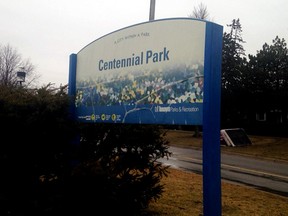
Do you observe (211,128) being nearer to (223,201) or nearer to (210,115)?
(210,115)

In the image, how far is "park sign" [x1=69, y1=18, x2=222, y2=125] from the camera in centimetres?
391

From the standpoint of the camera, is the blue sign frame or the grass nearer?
the blue sign frame

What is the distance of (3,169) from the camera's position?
496cm

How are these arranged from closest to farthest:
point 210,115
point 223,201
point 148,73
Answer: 1. point 210,115
2. point 148,73
3. point 223,201

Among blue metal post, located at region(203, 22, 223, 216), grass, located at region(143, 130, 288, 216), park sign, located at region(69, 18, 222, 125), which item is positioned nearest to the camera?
blue metal post, located at region(203, 22, 223, 216)

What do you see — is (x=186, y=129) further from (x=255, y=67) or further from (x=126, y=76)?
(x=126, y=76)

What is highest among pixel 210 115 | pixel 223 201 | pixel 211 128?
pixel 210 115

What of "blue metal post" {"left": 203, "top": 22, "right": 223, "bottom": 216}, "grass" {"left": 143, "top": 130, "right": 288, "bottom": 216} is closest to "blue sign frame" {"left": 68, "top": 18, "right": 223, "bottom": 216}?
"blue metal post" {"left": 203, "top": 22, "right": 223, "bottom": 216}

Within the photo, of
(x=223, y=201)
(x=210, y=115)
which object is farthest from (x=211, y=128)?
(x=223, y=201)

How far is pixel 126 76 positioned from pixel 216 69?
1680 mm

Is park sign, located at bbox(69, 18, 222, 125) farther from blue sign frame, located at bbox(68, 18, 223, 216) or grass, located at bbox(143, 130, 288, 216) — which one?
grass, located at bbox(143, 130, 288, 216)

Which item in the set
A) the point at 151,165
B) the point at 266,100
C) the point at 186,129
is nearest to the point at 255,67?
the point at 266,100

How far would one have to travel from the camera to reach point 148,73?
468 cm

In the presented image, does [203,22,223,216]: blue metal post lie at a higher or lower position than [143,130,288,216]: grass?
higher
